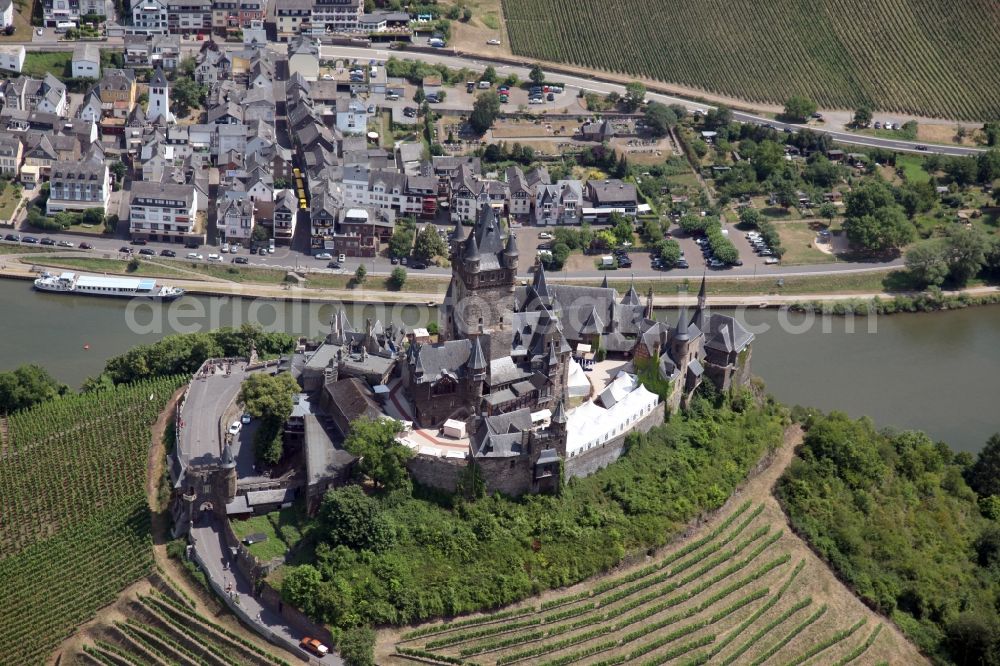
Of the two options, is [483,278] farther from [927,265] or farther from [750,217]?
[927,265]

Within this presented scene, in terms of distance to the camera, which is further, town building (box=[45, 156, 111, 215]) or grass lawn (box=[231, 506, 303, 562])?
town building (box=[45, 156, 111, 215])

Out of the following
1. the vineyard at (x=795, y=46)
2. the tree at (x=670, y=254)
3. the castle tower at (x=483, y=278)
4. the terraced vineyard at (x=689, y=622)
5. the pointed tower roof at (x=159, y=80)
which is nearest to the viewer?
the terraced vineyard at (x=689, y=622)

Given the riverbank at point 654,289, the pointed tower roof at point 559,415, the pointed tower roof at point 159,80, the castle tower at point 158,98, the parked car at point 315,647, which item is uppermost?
the pointed tower roof at point 159,80

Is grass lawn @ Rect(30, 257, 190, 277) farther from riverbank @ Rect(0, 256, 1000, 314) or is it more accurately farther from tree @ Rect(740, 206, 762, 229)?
tree @ Rect(740, 206, 762, 229)

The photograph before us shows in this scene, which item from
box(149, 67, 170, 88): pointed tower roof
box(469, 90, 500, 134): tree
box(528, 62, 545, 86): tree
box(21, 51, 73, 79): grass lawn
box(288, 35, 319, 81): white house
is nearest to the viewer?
box(149, 67, 170, 88): pointed tower roof

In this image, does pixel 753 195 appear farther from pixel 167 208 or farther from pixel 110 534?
pixel 110 534

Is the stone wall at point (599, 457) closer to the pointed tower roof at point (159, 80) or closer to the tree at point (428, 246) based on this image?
the tree at point (428, 246)

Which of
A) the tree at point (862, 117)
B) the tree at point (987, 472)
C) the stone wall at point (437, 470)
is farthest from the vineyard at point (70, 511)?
the tree at point (862, 117)

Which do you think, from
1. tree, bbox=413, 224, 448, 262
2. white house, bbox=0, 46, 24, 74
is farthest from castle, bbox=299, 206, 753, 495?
white house, bbox=0, 46, 24, 74

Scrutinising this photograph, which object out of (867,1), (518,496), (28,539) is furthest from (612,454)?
(867,1)
